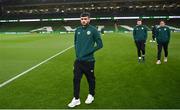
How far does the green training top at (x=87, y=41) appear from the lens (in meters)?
8.09

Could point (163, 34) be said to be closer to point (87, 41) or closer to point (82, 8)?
point (87, 41)

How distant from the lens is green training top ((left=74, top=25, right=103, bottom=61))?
8086mm

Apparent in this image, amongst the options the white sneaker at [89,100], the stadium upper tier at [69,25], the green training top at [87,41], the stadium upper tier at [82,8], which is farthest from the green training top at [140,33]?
the stadium upper tier at [82,8]

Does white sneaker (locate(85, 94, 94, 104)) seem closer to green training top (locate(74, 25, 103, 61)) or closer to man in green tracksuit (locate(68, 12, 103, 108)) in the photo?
man in green tracksuit (locate(68, 12, 103, 108))

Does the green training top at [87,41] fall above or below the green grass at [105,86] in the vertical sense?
above

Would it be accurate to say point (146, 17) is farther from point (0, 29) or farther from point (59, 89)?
point (59, 89)

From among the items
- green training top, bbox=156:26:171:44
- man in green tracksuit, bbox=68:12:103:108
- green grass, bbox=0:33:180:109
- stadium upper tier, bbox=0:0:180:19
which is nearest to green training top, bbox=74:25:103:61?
man in green tracksuit, bbox=68:12:103:108

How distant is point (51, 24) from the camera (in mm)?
70438

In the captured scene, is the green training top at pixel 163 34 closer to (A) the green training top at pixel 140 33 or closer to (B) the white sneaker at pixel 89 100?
(A) the green training top at pixel 140 33

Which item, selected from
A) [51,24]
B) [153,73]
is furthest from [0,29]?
[153,73]

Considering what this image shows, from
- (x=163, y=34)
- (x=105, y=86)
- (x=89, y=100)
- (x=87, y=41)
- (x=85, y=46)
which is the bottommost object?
(x=105, y=86)

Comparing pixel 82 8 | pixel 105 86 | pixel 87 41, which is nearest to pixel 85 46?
pixel 87 41

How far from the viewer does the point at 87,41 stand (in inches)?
319

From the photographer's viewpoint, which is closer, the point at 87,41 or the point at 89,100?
the point at 87,41
